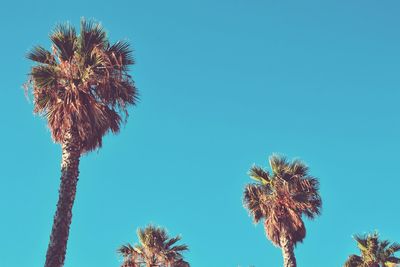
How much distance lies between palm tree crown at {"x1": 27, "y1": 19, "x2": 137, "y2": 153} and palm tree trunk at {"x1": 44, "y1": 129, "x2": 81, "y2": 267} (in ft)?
1.89

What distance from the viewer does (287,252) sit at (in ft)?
79.6

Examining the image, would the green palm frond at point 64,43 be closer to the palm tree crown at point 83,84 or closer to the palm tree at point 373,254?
the palm tree crown at point 83,84

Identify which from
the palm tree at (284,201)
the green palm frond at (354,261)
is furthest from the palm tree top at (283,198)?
the green palm frond at (354,261)

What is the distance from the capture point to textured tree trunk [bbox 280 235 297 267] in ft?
78.1

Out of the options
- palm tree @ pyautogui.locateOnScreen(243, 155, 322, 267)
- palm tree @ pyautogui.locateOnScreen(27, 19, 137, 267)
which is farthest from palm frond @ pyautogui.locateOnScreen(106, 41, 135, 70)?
palm tree @ pyautogui.locateOnScreen(243, 155, 322, 267)

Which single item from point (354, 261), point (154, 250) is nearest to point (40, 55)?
point (154, 250)

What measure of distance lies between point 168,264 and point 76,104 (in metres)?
13.4

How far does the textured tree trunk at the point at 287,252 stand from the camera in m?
23.8

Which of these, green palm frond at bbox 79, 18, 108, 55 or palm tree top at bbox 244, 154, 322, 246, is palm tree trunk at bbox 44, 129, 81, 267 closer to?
green palm frond at bbox 79, 18, 108, 55

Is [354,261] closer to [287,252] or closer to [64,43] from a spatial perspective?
[287,252]

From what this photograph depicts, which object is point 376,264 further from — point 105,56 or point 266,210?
point 105,56

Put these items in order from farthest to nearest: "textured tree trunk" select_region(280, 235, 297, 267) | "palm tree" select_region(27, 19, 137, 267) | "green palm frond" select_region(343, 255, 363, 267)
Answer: "green palm frond" select_region(343, 255, 363, 267) < "textured tree trunk" select_region(280, 235, 297, 267) < "palm tree" select_region(27, 19, 137, 267)

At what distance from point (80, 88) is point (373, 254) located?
21412mm

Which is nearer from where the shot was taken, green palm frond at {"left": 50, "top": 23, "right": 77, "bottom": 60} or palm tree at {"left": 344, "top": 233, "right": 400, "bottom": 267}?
green palm frond at {"left": 50, "top": 23, "right": 77, "bottom": 60}
